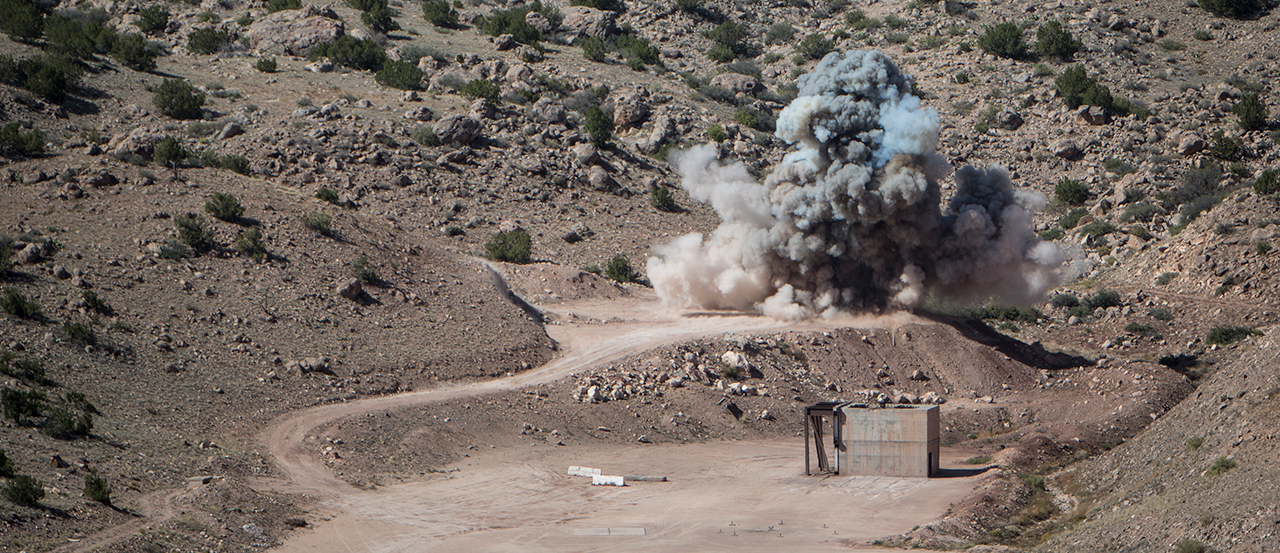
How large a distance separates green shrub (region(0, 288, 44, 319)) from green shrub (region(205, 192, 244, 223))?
10.9 meters

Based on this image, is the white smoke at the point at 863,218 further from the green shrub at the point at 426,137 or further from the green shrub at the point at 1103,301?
the green shrub at the point at 426,137

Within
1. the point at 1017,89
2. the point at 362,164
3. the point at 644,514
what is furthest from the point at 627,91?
the point at 644,514

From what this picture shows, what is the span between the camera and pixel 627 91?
73.7 meters

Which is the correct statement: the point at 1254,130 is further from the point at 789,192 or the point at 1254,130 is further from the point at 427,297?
the point at 427,297

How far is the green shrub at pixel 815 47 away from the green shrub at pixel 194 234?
5160cm

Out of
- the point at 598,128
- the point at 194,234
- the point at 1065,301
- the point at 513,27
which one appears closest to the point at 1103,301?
the point at 1065,301

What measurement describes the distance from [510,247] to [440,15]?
A: 34493 millimetres

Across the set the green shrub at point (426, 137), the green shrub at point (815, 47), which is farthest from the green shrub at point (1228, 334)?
the green shrub at point (815, 47)

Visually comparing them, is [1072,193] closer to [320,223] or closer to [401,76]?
[401,76]

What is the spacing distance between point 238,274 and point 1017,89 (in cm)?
5324

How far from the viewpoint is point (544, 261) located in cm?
→ 5491

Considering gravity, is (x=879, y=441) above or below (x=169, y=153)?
below

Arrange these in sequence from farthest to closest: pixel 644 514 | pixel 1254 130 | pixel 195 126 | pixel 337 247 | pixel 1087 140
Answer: pixel 1087 140, pixel 1254 130, pixel 195 126, pixel 337 247, pixel 644 514

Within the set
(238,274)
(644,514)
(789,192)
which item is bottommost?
(644,514)
